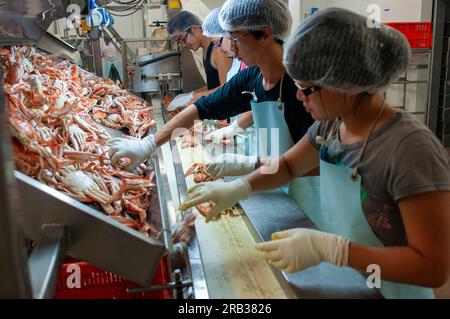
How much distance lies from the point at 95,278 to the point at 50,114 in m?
1.07

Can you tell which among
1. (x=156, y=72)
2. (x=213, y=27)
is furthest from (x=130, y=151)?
(x=156, y=72)

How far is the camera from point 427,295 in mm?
1363

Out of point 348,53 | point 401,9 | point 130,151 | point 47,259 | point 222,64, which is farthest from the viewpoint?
point 401,9

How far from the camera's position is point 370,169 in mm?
1318

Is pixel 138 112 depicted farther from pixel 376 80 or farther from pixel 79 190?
pixel 376 80

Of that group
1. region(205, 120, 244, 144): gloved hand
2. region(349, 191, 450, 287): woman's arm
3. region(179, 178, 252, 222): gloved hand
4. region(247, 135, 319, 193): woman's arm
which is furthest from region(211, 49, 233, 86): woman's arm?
region(349, 191, 450, 287): woman's arm

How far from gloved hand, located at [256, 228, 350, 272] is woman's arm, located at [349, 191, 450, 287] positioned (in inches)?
4.5

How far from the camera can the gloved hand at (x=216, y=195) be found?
1.65 m

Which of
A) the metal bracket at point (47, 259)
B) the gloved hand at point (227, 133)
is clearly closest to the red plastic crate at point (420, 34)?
the gloved hand at point (227, 133)

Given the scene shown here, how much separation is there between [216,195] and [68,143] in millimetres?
897

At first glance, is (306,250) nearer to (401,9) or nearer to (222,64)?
(222,64)

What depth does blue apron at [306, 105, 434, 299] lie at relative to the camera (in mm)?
1366
